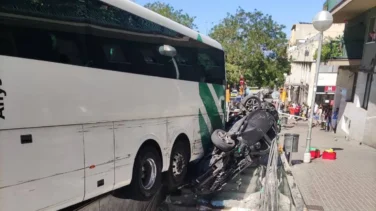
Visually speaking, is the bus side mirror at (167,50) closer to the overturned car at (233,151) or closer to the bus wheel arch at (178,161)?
the bus wheel arch at (178,161)

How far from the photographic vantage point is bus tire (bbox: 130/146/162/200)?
5.33m

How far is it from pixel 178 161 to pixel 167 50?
2.40m

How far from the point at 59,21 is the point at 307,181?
25.2 feet

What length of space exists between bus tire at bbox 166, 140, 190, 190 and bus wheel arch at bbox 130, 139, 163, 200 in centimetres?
57

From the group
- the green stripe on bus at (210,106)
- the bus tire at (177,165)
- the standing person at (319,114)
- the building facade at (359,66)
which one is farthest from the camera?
the standing person at (319,114)

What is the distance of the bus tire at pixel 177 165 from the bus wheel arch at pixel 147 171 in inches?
22.6

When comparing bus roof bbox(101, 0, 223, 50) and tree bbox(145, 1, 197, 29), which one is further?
tree bbox(145, 1, 197, 29)

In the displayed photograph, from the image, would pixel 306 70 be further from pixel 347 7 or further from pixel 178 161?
pixel 178 161

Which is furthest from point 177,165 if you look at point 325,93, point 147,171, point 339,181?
point 325,93

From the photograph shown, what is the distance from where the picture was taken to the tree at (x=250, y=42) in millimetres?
30516

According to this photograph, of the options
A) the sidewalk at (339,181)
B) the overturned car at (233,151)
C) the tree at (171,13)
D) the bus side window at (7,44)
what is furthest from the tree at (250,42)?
the bus side window at (7,44)

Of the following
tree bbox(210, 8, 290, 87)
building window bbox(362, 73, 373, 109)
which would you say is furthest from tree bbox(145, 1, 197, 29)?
building window bbox(362, 73, 373, 109)

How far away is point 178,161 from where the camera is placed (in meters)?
6.88

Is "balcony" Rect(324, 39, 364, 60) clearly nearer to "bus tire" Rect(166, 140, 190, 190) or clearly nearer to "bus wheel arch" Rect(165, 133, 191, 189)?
"bus wheel arch" Rect(165, 133, 191, 189)
